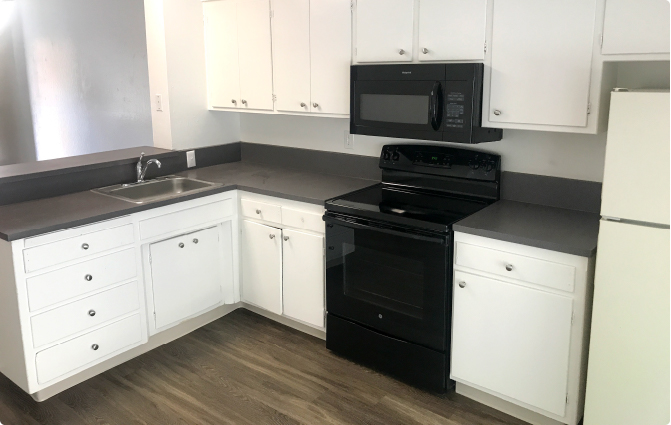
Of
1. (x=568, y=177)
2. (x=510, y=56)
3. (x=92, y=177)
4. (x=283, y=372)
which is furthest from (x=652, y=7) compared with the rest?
(x=92, y=177)

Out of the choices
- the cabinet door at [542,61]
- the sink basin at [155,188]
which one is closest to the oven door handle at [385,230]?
the cabinet door at [542,61]

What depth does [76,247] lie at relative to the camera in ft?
8.49

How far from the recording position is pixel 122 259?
2801mm

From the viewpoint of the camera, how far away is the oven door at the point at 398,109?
104 inches

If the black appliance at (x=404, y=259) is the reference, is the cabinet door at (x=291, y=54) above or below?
above

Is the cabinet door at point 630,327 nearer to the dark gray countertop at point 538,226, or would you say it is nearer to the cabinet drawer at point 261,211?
the dark gray countertop at point 538,226

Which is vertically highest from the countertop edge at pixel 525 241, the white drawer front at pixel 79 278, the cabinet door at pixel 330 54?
the cabinet door at pixel 330 54

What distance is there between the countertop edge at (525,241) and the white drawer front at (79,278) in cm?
165

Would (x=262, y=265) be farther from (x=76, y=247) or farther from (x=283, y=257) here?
(x=76, y=247)

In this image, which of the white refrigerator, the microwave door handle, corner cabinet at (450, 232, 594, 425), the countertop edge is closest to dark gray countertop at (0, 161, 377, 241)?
the microwave door handle

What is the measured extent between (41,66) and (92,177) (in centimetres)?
269

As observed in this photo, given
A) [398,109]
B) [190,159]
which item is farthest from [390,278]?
[190,159]

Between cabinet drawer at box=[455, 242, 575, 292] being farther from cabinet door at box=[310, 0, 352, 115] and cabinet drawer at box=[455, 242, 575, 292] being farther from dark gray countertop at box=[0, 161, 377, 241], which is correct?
cabinet door at box=[310, 0, 352, 115]

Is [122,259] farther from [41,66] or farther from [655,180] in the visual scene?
[41,66]
